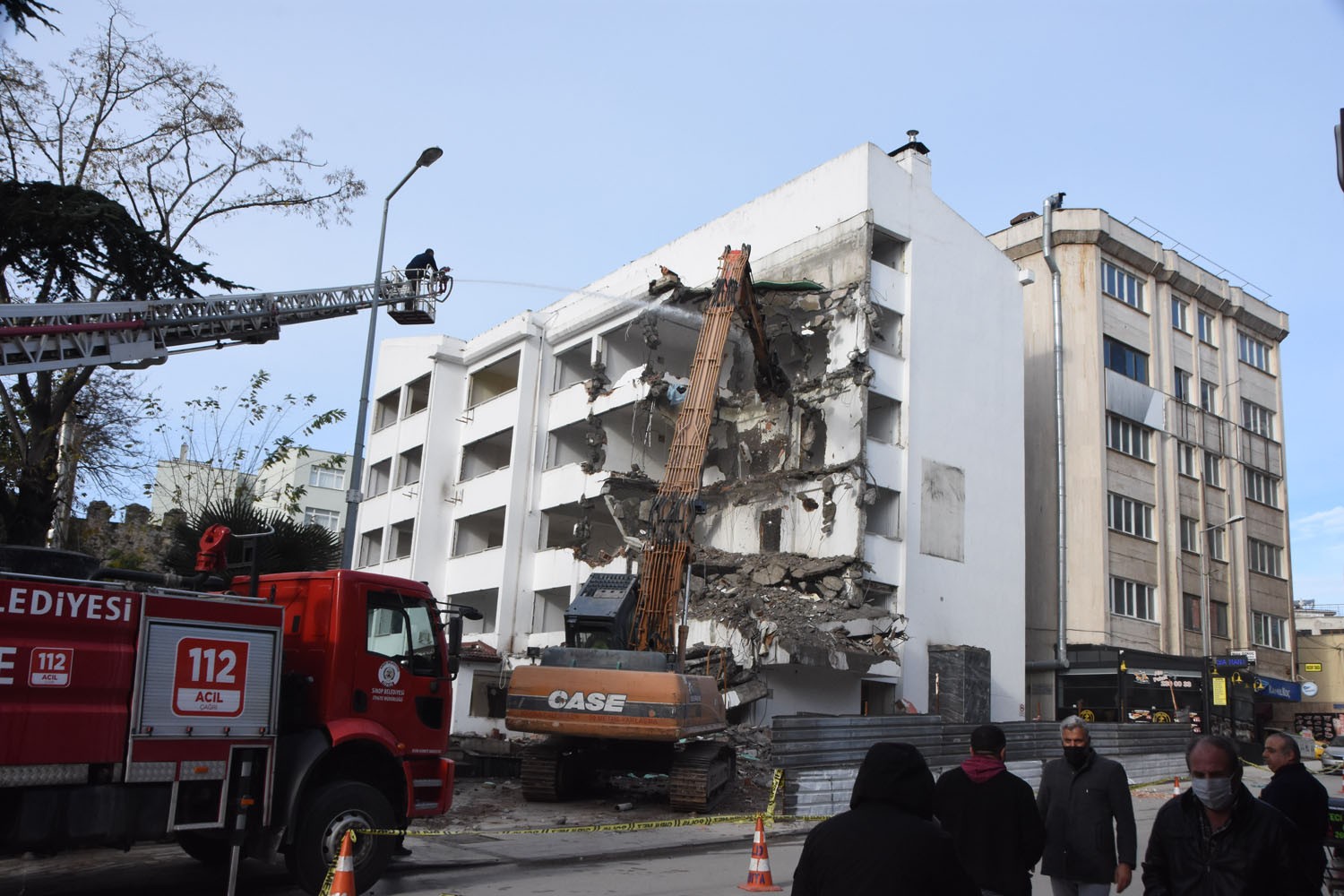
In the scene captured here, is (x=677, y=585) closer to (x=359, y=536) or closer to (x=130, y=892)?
(x=130, y=892)

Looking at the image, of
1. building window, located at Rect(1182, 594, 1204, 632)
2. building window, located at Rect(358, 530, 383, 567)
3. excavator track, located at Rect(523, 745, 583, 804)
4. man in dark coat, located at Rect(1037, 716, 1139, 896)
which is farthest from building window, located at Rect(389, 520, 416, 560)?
man in dark coat, located at Rect(1037, 716, 1139, 896)

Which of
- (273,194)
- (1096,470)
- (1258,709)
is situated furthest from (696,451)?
(1258,709)

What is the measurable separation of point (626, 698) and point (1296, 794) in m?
10.3

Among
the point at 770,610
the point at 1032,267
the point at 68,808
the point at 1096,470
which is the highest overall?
the point at 1032,267

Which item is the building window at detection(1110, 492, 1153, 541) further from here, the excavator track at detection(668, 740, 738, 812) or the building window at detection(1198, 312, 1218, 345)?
the excavator track at detection(668, 740, 738, 812)

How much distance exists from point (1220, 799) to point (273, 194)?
752 inches

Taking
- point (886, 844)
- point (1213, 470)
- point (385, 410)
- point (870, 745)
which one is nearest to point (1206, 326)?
point (1213, 470)

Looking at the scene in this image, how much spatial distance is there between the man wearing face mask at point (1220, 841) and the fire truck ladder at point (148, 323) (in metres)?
12.3

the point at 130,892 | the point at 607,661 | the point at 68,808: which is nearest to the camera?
the point at 68,808

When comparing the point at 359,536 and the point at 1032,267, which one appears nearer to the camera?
the point at 1032,267

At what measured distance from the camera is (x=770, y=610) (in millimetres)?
26562

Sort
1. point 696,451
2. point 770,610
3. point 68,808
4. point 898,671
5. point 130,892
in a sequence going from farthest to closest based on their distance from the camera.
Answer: point 898,671
point 770,610
point 696,451
point 130,892
point 68,808

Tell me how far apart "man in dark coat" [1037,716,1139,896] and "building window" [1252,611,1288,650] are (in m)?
41.8

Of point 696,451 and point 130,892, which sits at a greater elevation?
point 696,451
